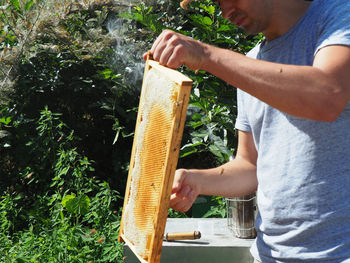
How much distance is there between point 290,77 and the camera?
1042 mm

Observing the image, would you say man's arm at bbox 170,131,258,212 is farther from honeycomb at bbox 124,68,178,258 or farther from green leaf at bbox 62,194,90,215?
green leaf at bbox 62,194,90,215

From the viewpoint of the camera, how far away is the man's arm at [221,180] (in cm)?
143

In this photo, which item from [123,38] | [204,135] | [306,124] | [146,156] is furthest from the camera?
[123,38]

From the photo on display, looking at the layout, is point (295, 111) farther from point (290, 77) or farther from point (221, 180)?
point (221, 180)

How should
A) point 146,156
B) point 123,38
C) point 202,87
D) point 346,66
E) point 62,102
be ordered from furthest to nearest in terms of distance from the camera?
point 62,102 → point 123,38 → point 202,87 → point 146,156 → point 346,66

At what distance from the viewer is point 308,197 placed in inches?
46.9

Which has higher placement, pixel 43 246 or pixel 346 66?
pixel 346 66

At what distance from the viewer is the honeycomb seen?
1.21m

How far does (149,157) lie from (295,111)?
0.46m

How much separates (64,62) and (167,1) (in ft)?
2.86

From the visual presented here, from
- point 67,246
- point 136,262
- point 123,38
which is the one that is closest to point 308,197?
point 136,262

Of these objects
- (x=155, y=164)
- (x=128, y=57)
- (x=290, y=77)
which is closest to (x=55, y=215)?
(x=128, y=57)

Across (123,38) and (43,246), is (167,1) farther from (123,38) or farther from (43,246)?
(43,246)

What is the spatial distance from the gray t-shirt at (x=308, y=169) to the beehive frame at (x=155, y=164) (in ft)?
1.03
